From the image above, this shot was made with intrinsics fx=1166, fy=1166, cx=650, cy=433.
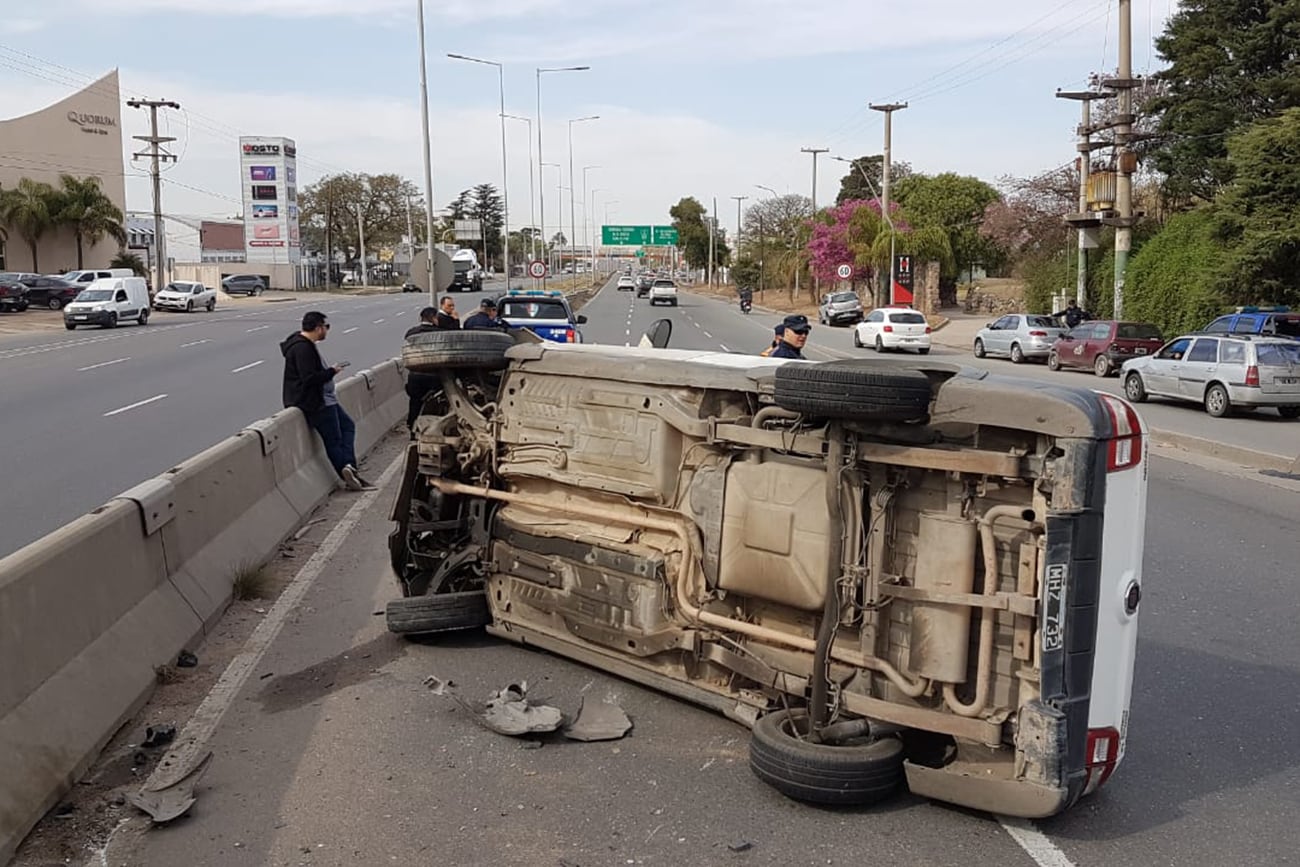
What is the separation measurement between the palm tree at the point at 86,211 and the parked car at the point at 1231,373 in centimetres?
6226

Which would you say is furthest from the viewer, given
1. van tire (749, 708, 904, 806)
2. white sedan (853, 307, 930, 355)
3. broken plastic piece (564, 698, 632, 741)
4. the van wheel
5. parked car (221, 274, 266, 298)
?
parked car (221, 274, 266, 298)

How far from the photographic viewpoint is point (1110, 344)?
28.8m

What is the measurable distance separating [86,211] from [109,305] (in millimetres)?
28373

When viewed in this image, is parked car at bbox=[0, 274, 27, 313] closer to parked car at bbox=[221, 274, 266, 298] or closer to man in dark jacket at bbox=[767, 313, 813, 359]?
parked car at bbox=[221, 274, 266, 298]

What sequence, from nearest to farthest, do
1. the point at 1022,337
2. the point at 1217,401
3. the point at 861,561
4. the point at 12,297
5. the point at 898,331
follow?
the point at 861,561, the point at 1217,401, the point at 1022,337, the point at 898,331, the point at 12,297

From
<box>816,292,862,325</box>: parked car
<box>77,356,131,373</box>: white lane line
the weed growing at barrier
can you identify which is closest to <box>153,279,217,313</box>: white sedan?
<box>77,356,131,373</box>: white lane line

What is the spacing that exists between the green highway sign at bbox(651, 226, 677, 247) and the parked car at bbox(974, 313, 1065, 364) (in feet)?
222

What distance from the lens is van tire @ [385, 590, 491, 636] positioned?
659 cm

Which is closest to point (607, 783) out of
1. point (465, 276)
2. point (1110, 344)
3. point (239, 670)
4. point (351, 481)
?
point (239, 670)

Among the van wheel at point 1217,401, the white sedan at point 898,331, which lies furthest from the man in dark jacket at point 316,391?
the white sedan at point 898,331

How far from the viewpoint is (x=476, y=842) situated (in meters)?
4.33

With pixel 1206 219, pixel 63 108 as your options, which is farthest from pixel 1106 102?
pixel 63 108

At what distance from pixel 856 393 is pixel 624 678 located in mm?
2165

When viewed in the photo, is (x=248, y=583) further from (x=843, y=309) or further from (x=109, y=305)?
(x=843, y=309)
